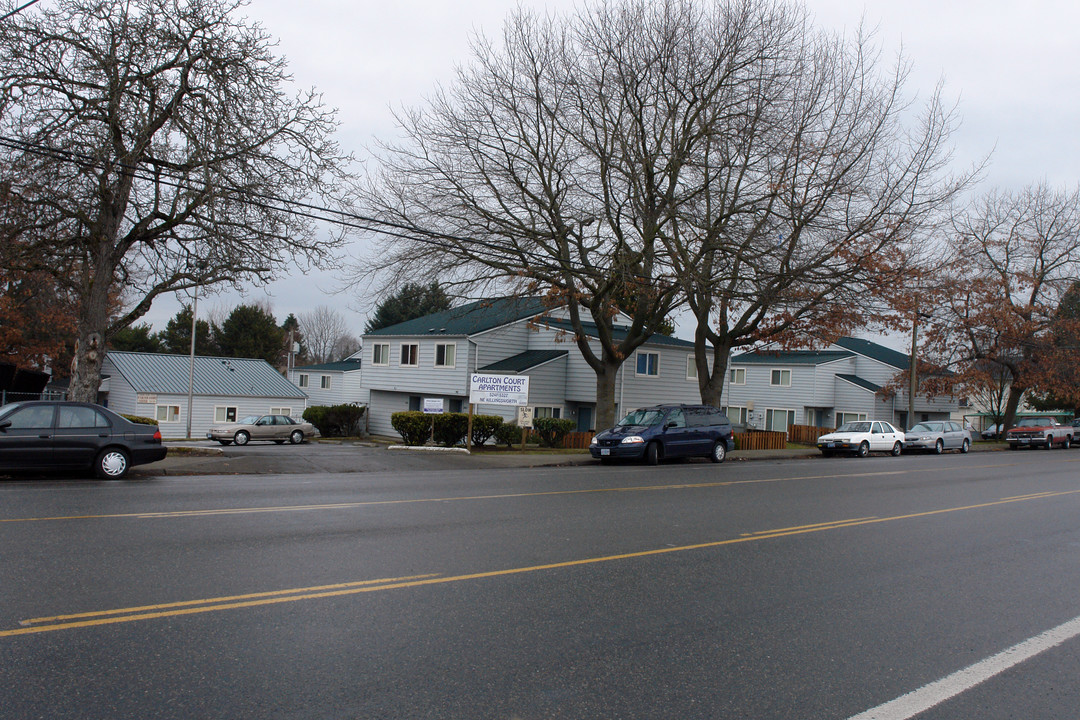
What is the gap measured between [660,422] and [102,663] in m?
19.3

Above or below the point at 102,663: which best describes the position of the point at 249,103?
above

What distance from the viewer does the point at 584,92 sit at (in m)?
25.8

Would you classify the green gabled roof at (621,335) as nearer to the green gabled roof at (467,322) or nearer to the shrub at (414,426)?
the green gabled roof at (467,322)

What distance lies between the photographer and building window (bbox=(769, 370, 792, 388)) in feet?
164

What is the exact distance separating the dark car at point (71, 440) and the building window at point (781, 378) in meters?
41.7

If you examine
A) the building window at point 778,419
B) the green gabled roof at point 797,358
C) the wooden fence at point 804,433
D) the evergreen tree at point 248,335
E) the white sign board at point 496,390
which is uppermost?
the evergreen tree at point 248,335

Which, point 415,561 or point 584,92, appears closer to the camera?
point 415,561

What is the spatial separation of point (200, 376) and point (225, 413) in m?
2.90

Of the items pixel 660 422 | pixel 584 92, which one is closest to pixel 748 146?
pixel 584 92

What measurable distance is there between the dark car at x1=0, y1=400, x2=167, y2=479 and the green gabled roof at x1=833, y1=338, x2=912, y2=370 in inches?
1724

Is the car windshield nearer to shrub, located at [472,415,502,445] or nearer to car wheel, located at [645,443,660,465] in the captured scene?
car wheel, located at [645,443,660,465]

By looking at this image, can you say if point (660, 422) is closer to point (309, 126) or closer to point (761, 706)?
point (309, 126)

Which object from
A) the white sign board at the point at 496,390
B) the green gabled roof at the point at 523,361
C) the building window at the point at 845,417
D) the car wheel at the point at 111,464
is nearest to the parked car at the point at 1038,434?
the building window at the point at 845,417

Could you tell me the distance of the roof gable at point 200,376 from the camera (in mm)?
45875
